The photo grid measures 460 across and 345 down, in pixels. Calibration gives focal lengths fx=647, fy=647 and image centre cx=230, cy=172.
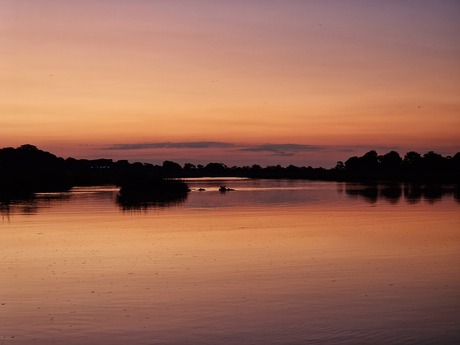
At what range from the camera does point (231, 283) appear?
14625 mm

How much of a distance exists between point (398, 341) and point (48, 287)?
792 cm

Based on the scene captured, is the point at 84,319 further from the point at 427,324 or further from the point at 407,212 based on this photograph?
the point at 407,212

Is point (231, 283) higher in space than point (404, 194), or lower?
lower

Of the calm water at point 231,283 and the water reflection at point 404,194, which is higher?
the water reflection at point 404,194

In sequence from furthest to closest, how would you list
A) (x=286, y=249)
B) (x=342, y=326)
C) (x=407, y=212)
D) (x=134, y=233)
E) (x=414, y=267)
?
(x=407, y=212)
(x=134, y=233)
(x=286, y=249)
(x=414, y=267)
(x=342, y=326)

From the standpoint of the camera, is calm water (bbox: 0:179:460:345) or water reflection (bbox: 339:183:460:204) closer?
calm water (bbox: 0:179:460:345)

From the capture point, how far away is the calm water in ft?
35.3

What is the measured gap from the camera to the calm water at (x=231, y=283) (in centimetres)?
1076

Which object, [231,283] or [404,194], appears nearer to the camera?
[231,283]

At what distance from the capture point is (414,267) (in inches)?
656

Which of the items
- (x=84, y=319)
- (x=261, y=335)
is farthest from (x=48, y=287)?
(x=261, y=335)

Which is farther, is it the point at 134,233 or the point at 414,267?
the point at 134,233

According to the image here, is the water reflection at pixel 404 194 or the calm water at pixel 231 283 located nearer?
the calm water at pixel 231 283

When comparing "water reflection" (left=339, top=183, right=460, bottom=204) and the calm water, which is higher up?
"water reflection" (left=339, top=183, right=460, bottom=204)
